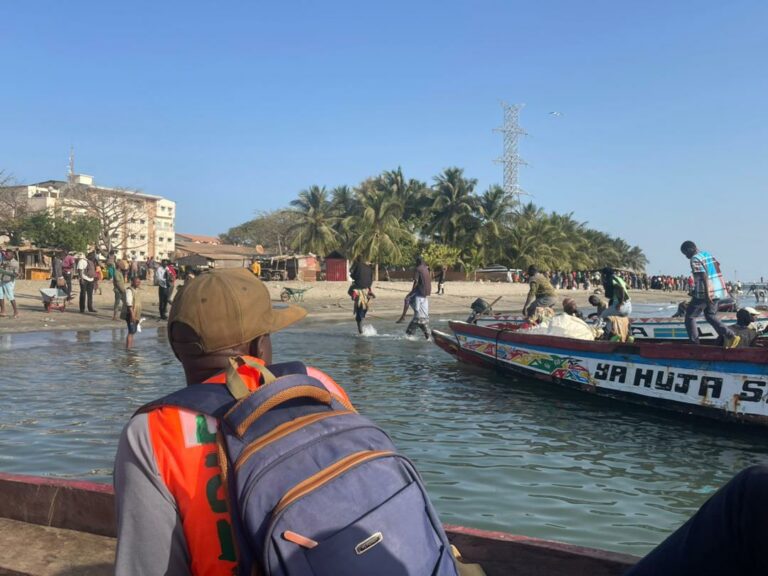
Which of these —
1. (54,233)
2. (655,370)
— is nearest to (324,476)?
(655,370)

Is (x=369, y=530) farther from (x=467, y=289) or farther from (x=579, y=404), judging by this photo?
(x=467, y=289)

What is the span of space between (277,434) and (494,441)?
6.46 meters

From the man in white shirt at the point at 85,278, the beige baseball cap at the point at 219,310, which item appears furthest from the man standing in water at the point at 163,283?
the beige baseball cap at the point at 219,310

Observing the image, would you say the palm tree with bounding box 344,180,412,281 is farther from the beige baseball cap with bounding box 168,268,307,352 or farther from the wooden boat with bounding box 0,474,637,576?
the beige baseball cap with bounding box 168,268,307,352

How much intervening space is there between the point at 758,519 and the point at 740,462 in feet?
21.4

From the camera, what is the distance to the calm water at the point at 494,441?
5.55 metres

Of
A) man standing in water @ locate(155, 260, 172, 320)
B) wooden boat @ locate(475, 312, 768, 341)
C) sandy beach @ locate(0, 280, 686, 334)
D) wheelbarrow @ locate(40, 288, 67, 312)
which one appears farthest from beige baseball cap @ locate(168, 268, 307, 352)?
wheelbarrow @ locate(40, 288, 67, 312)

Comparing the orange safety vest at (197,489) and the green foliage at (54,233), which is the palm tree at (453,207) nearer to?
the green foliage at (54,233)

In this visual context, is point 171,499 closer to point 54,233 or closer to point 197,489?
point 197,489

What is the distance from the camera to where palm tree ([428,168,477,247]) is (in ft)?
195

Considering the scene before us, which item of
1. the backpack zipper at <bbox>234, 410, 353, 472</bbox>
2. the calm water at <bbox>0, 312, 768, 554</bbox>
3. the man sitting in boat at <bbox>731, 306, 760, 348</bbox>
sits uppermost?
the backpack zipper at <bbox>234, 410, 353, 472</bbox>

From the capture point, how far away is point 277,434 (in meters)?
1.54

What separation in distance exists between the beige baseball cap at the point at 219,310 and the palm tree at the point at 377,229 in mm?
50311

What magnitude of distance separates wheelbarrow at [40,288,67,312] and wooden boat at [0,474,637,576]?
65.4 feet
